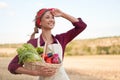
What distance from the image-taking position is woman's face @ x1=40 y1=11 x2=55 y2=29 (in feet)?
15.5

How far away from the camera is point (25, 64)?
4434mm

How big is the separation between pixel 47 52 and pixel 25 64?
0.30m

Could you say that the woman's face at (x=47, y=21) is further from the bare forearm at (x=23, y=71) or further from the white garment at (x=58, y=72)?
the bare forearm at (x=23, y=71)

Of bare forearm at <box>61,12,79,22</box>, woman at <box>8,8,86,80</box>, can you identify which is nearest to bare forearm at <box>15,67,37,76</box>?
woman at <box>8,8,86,80</box>

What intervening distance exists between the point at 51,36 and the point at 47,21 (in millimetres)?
192

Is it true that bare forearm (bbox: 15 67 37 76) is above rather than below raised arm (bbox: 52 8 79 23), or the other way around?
below

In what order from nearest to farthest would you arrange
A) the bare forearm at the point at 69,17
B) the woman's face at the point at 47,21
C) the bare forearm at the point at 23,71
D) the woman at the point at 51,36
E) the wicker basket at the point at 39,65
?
the wicker basket at the point at 39,65 < the bare forearm at the point at 23,71 < the woman at the point at 51,36 < the woman's face at the point at 47,21 < the bare forearm at the point at 69,17

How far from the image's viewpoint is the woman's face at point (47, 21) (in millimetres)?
4734

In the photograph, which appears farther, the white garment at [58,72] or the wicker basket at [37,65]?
the white garment at [58,72]

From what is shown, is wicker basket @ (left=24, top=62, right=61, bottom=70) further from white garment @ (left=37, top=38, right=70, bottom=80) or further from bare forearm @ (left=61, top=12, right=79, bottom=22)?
bare forearm @ (left=61, top=12, right=79, bottom=22)

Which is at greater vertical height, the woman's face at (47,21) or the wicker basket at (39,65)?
the woman's face at (47,21)

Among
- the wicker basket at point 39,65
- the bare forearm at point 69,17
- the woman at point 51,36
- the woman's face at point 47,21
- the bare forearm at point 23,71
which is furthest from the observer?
the bare forearm at point 69,17

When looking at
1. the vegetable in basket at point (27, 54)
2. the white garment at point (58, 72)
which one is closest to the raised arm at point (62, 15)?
the white garment at point (58, 72)

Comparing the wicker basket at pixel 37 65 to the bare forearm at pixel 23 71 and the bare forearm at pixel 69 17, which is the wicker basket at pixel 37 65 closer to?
the bare forearm at pixel 23 71
